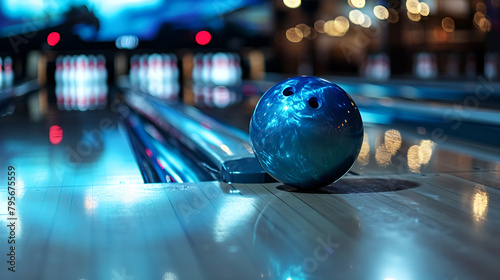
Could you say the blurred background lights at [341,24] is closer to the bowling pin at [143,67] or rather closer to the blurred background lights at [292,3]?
the blurred background lights at [292,3]

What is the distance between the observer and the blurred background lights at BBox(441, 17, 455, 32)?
40.3ft

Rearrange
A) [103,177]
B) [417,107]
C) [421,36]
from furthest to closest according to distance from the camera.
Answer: [421,36], [417,107], [103,177]

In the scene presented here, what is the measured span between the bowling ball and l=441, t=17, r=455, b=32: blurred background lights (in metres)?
11.0

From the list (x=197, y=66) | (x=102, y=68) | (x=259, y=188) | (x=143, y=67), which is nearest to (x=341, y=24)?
(x=197, y=66)

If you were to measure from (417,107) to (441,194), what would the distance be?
114 inches

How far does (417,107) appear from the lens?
4801 mm

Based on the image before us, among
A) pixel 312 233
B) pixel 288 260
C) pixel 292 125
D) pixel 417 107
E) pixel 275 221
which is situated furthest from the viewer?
pixel 417 107

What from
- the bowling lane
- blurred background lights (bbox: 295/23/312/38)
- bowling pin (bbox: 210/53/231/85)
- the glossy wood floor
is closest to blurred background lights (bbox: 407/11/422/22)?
blurred background lights (bbox: 295/23/312/38)

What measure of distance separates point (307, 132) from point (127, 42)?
30.5 feet

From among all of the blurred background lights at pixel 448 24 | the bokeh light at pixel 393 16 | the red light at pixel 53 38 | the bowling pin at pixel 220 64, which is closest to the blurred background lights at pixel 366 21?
the bokeh light at pixel 393 16

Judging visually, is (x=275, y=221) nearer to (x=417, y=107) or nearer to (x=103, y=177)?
(x=103, y=177)

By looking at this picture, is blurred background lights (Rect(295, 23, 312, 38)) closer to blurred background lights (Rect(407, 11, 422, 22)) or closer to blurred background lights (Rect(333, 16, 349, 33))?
blurred background lights (Rect(333, 16, 349, 33))

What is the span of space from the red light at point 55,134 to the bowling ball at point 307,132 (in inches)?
73.3

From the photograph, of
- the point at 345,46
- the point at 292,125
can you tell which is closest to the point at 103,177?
the point at 292,125
